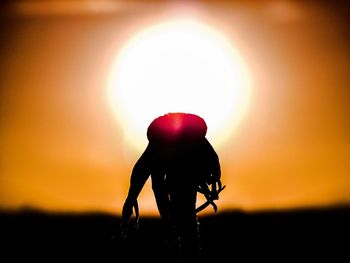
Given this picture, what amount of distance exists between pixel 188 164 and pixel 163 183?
0.32 metres

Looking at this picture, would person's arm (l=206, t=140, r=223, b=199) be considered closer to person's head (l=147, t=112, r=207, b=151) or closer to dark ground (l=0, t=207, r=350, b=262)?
person's head (l=147, t=112, r=207, b=151)

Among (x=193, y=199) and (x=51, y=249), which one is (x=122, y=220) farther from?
(x=51, y=249)

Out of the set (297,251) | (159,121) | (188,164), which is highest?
(159,121)

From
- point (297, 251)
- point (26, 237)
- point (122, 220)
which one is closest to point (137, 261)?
point (122, 220)

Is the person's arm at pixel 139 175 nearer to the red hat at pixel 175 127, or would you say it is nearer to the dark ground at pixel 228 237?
the red hat at pixel 175 127

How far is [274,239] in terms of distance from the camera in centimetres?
2116

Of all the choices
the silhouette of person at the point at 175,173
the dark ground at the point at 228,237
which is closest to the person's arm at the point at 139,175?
the silhouette of person at the point at 175,173

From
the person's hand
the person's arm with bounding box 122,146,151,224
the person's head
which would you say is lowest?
the person's hand

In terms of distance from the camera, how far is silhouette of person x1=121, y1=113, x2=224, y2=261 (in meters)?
3.50

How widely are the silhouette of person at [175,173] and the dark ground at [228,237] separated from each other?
10552 millimetres

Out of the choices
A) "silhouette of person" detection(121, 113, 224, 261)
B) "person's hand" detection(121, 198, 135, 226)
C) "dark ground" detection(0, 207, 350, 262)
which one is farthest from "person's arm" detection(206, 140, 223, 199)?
"dark ground" detection(0, 207, 350, 262)

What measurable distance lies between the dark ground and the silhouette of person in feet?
34.6

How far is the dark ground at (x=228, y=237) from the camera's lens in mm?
16875

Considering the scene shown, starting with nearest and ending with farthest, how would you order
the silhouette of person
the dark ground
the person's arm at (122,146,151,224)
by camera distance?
the silhouette of person < the person's arm at (122,146,151,224) < the dark ground
